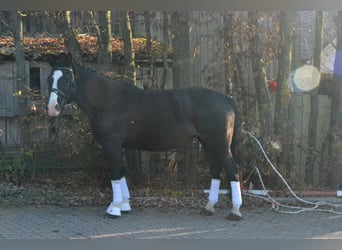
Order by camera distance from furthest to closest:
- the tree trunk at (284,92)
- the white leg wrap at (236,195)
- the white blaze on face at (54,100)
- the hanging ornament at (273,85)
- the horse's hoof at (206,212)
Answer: the hanging ornament at (273,85) → the tree trunk at (284,92) → the horse's hoof at (206,212) → the white leg wrap at (236,195) → the white blaze on face at (54,100)

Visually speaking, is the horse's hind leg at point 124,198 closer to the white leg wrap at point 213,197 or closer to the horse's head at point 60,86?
the white leg wrap at point 213,197

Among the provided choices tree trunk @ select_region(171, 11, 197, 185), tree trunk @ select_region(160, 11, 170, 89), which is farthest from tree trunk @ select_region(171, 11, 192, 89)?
tree trunk @ select_region(160, 11, 170, 89)

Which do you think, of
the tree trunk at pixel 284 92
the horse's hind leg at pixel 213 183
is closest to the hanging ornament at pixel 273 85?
the tree trunk at pixel 284 92

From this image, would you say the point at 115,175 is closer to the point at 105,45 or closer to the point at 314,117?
the point at 105,45

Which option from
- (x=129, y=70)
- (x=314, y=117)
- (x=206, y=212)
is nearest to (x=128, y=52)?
(x=129, y=70)

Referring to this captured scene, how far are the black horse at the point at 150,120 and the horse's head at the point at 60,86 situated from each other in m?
0.04

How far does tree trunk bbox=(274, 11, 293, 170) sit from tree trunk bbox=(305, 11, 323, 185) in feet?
2.44

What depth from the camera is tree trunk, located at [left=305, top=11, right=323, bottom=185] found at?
8625 millimetres

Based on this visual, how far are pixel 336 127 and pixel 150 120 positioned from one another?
12.6 ft

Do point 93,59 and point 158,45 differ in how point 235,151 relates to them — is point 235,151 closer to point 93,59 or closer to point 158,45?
point 158,45

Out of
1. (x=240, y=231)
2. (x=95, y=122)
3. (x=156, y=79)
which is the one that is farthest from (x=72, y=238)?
(x=156, y=79)

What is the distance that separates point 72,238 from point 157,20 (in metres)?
4.57

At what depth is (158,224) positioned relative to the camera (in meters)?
6.34

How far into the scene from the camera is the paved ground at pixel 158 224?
584 centimetres
